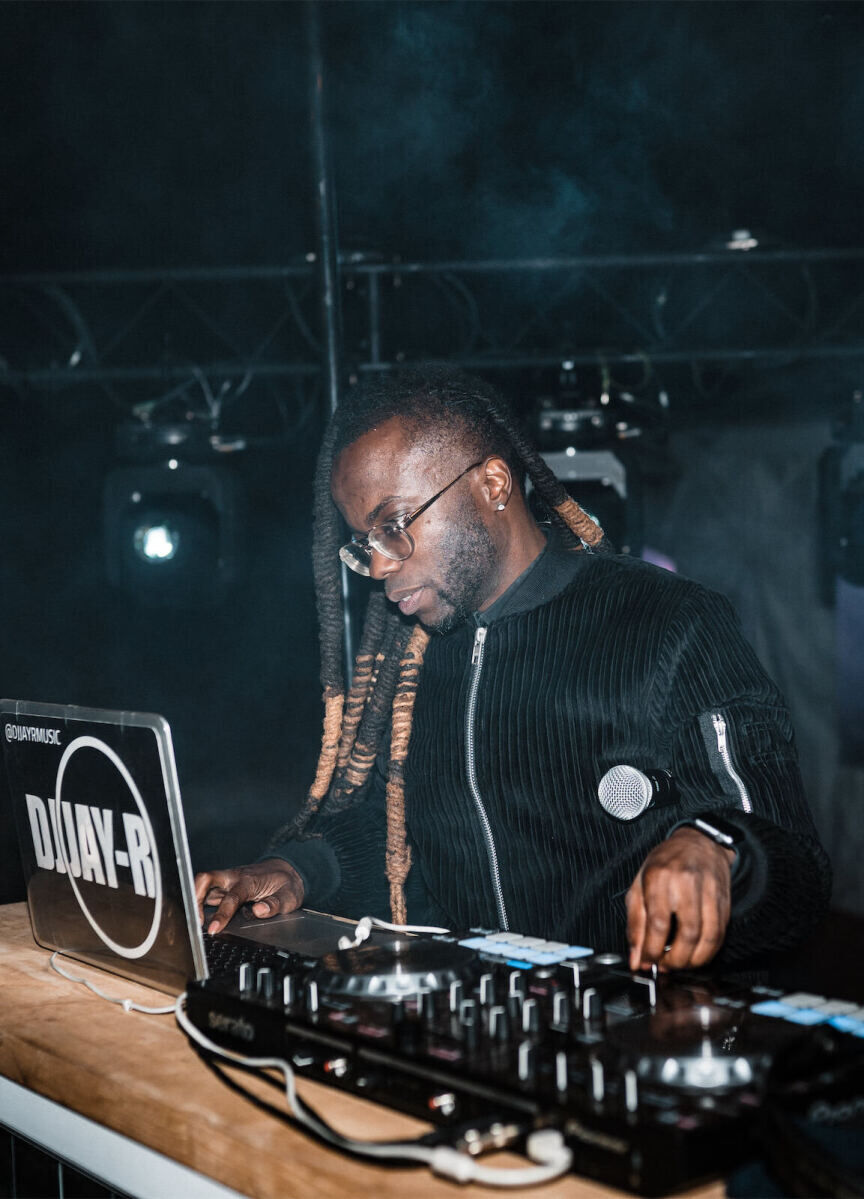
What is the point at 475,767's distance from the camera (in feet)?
6.78

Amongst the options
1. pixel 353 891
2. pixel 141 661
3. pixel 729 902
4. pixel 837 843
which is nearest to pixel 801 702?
pixel 837 843

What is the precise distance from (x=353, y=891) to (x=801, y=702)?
4.60 metres

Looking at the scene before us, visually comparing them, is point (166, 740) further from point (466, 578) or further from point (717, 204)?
point (717, 204)

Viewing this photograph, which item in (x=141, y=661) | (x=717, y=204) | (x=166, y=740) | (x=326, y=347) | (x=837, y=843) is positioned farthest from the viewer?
(x=141, y=661)

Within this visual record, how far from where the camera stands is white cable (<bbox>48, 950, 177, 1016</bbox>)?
4.42 feet

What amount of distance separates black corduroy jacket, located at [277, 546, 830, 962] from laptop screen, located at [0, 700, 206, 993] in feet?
1.52

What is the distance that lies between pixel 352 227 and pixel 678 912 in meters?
4.46

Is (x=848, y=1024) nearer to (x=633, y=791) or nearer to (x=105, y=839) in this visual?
(x=633, y=791)

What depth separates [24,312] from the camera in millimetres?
5684

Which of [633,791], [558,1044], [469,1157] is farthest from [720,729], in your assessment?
[469,1157]

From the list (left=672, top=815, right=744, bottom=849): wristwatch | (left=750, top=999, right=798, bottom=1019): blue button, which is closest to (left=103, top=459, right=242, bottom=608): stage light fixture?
(left=672, top=815, right=744, bottom=849): wristwatch

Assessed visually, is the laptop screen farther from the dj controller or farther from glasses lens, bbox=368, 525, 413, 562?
glasses lens, bbox=368, 525, 413, 562

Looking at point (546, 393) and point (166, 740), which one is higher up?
point (546, 393)

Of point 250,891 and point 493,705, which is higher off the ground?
point 493,705
